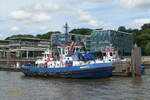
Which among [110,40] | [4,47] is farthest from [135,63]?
[4,47]

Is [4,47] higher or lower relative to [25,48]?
higher

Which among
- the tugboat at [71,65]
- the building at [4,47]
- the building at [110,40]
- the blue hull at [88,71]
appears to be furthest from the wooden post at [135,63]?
the building at [4,47]

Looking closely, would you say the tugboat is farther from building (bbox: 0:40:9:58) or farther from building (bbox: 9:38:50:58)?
building (bbox: 0:40:9:58)

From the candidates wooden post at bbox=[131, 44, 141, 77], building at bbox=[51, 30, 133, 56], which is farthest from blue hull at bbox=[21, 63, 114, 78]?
building at bbox=[51, 30, 133, 56]

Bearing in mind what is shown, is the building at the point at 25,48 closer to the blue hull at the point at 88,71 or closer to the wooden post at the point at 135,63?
the wooden post at the point at 135,63

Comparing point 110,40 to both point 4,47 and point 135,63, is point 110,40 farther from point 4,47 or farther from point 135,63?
point 135,63

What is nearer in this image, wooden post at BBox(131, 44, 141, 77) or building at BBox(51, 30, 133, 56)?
wooden post at BBox(131, 44, 141, 77)

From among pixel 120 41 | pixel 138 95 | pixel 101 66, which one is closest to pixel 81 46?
pixel 101 66

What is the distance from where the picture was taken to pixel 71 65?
6038 centimetres

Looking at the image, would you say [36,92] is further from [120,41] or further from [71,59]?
[120,41]

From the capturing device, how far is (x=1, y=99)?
3531 cm

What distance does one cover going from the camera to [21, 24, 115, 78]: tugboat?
188 feet

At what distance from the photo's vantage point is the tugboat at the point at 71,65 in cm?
5738

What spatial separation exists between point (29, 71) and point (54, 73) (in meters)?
8.53
